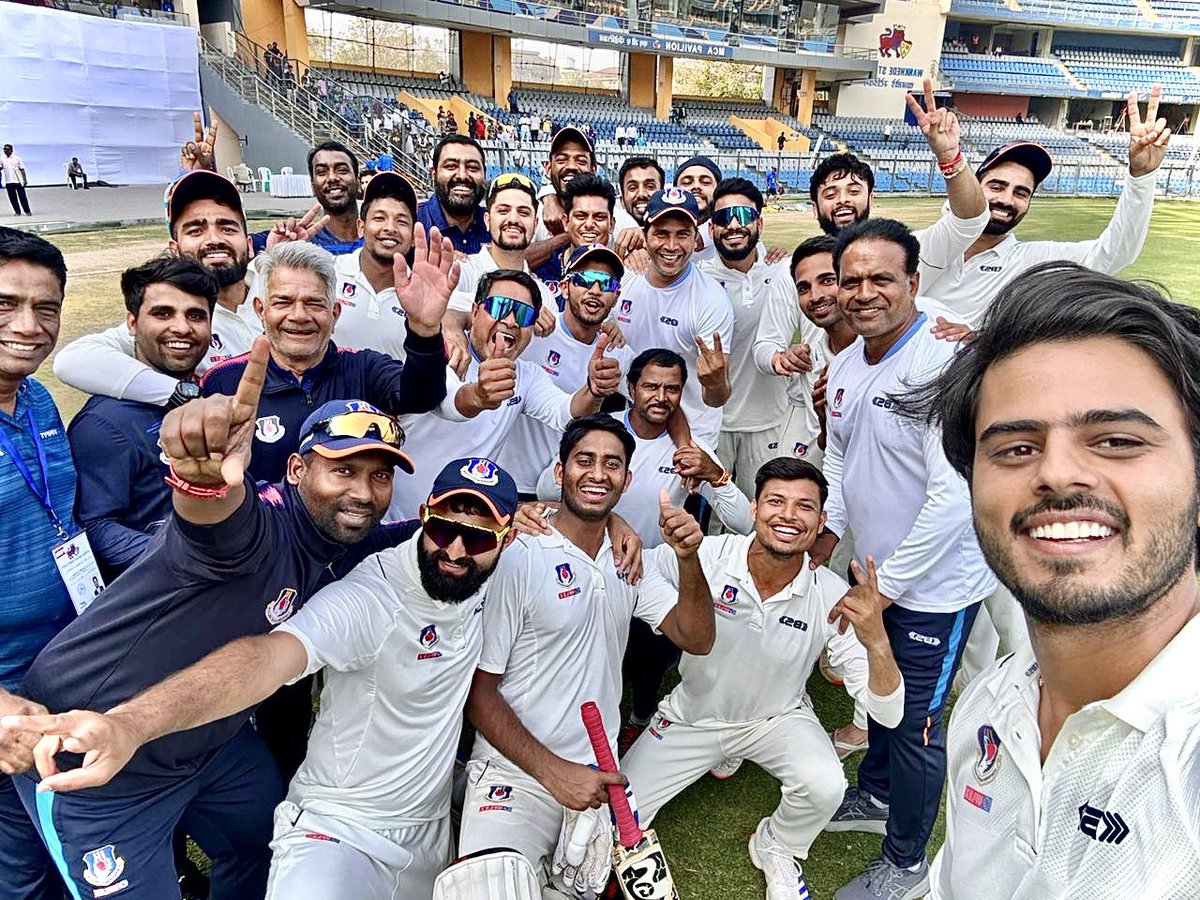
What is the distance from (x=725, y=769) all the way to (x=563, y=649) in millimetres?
1247

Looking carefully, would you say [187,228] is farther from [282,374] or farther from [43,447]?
[43,447]

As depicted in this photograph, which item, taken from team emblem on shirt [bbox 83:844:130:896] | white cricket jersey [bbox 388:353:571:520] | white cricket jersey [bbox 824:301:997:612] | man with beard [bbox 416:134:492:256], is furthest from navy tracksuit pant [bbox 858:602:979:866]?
man with beard [bbox 416:134:492:256]

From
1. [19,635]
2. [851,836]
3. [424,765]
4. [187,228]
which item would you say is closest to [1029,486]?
[424,765]

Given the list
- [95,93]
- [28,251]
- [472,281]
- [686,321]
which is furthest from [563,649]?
[95,93]

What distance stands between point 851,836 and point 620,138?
3267 centimetres

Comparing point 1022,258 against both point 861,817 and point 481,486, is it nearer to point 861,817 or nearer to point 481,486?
point 861,817

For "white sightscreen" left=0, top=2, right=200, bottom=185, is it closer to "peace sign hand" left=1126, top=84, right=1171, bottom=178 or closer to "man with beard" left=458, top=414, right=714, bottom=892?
"man with beard" left=458, top=414, right=714, bottom=892

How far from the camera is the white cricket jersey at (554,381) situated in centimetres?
459

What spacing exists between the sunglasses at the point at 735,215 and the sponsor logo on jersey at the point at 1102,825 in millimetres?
4711

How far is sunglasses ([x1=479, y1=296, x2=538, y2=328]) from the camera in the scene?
419 centimetres

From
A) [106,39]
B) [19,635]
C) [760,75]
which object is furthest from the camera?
[760,75]

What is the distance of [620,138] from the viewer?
1277 inches

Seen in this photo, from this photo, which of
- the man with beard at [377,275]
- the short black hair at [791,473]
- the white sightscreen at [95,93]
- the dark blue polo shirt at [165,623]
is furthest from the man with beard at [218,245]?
the white sightscreen at [95,93]

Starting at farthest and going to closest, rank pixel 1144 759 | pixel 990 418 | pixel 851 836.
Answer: pixel 851 836 → pixel 990 418 → pixel 1144 759
